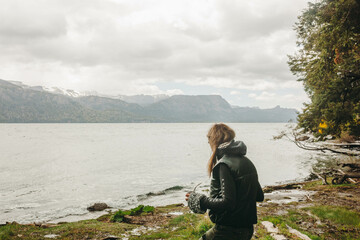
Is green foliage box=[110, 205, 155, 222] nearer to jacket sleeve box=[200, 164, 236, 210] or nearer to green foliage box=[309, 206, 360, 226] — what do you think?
green foliage box=[309, 206, 360, 226]

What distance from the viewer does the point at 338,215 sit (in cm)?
1005

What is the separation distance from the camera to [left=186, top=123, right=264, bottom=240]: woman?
3.34m

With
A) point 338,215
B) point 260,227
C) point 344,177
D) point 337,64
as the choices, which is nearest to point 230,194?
point 260,227

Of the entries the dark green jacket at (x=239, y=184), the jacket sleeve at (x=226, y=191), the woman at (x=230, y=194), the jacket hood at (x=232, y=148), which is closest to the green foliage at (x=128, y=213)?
the woman at (x=230, y=194)

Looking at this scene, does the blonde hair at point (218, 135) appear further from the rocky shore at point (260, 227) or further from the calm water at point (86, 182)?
the calm water at point (86, 182)

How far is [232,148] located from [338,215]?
30.4ft

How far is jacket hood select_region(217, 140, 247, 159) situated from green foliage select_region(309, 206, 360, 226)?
8.20 metres

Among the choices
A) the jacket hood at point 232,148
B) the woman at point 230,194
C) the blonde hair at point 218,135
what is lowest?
the woman at point 230,194

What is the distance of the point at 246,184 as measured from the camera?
3422mm

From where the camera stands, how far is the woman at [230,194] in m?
3.34

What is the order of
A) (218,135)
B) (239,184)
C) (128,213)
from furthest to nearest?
(128,213) → (218,135) → (239,184)

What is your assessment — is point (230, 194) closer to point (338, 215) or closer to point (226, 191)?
point (226, 191)

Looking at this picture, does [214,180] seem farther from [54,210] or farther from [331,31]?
[54,210]

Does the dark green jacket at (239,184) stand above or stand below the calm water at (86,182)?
above
